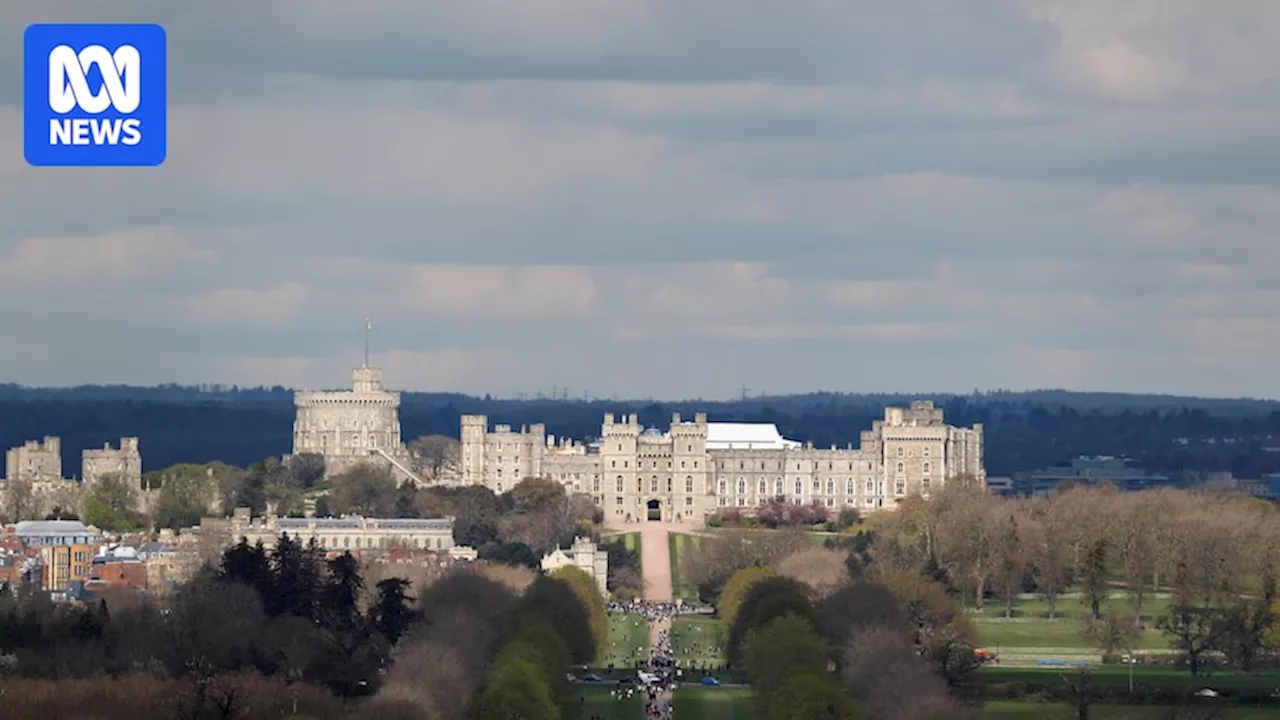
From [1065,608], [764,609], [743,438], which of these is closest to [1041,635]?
[1065,608]

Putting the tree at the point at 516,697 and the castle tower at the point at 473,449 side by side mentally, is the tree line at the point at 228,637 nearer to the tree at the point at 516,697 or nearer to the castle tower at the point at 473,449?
the tree at the point at 516,697

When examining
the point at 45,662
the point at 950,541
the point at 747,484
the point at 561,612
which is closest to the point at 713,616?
the point at 950,541

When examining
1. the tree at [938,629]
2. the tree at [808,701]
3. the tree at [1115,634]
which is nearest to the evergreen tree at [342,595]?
the tree at [938,629]

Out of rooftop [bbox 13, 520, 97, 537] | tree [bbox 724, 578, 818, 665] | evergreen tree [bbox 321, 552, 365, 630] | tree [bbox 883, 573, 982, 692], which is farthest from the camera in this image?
rooftop [bbox 13, 520, 97, 537]

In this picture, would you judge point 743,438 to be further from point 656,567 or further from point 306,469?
point 656,567

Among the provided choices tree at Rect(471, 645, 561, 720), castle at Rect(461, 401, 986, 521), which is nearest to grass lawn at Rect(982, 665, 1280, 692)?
tree at Rect(471, 645, 561, 720)

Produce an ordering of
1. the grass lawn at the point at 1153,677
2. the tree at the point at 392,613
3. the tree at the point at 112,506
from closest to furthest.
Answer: the grass lawn at the point at 1153,677 → the tree at the point at 392,613 → the tree at the point at 112,506

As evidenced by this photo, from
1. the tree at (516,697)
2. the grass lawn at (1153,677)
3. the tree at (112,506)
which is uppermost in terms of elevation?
the tree at (112,506)

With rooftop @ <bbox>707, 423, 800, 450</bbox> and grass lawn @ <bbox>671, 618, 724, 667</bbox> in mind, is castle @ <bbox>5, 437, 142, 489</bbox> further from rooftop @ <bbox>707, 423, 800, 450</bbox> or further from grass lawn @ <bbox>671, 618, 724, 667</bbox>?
grass lawn @ <bbox>671, 618, 724, 667</bbox>
